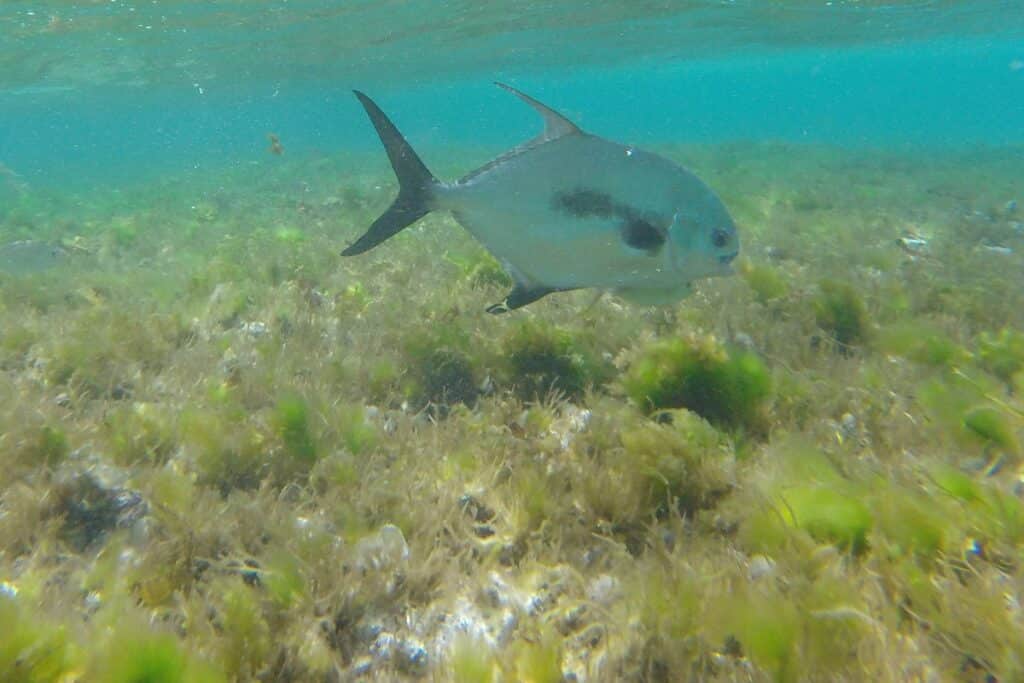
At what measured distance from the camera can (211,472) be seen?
3.62 m

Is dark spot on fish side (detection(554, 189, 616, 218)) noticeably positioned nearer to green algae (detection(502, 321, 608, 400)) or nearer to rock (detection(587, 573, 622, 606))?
green algae (detection(502, 321, 608, 400))

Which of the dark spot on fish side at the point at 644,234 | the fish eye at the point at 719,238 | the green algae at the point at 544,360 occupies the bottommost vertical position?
the green algae at the point at 544,360

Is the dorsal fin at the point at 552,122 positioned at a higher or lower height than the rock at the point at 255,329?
higher

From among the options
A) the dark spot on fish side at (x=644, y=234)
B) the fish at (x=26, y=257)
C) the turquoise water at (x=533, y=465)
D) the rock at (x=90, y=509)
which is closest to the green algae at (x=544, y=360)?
the turquoise water at (x=533, y=465)

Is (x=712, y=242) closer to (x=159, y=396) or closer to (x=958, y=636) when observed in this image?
(x=958, y=636)

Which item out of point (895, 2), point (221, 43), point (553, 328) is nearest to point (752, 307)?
point (553, 328)

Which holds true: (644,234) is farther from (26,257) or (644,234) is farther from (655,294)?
(26,257)

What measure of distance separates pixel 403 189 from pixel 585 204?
128 cm

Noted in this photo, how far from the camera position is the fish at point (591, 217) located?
3453mm

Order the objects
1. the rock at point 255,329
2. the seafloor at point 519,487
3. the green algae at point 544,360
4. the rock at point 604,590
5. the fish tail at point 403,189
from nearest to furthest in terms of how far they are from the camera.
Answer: the seafloor at point 519,487 → the rock at point 604,590 → the fish tail at point 403,189 → the green algae at point 544,360 → the rock at point 255,329

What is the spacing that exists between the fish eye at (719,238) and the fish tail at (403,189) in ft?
5.77

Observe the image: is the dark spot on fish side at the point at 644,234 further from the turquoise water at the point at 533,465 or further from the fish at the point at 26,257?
the fish at the point at 26,257

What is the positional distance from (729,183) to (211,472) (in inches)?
698

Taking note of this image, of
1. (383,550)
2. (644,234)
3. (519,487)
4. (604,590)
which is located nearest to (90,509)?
(383,550)
